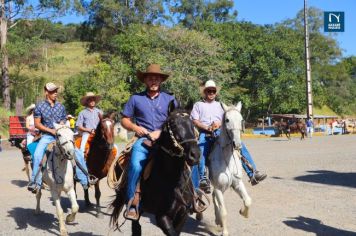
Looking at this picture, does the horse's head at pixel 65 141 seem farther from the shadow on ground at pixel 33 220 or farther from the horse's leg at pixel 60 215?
the shadow on ground at pixel 33 220

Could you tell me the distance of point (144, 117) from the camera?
244 inches

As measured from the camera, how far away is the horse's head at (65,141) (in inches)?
309

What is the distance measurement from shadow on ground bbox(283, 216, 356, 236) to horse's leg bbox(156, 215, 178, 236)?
3.34m

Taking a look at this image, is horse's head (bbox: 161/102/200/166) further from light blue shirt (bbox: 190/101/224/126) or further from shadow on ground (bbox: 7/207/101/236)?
shadow on ground (bbox: 7/207/101/236)

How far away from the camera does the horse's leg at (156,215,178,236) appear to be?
219 inches

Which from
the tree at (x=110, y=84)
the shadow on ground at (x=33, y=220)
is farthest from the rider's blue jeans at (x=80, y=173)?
the tree at (x=110, y=84)

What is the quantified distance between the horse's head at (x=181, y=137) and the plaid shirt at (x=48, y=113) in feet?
13.6

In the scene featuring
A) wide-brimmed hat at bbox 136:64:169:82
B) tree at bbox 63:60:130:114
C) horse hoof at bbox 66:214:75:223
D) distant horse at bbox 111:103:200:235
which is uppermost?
tree at bbox 63:60:130:114

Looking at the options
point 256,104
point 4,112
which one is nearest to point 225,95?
point 256,104

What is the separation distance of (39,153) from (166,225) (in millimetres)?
4034

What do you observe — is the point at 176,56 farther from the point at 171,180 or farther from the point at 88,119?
the point at 171,180

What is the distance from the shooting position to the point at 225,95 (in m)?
46.4

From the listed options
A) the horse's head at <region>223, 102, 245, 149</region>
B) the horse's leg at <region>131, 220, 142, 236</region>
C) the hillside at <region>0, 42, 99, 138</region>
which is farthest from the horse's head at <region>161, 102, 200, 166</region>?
the hillside at <region>0, 42, 99, 138</region>

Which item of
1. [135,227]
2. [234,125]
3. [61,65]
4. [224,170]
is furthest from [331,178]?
[61,65]
